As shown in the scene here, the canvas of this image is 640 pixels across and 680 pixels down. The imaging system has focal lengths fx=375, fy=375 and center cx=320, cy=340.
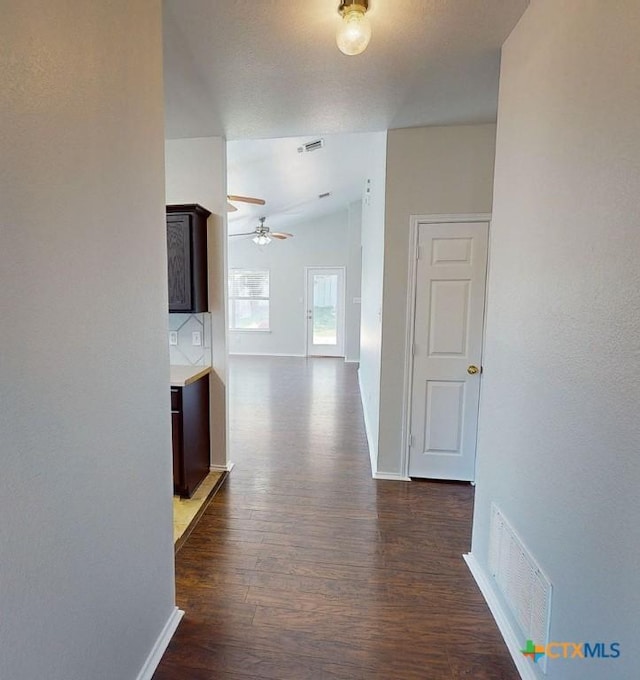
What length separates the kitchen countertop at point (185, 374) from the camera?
2.47 metres

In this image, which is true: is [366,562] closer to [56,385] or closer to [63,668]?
[63,668]

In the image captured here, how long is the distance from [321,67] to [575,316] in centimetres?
172

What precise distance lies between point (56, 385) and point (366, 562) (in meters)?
1.79

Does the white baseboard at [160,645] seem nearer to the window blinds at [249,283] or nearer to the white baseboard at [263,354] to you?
the white baseboard at [263,354]

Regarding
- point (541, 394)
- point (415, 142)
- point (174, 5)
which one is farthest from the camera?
point (415, 142)

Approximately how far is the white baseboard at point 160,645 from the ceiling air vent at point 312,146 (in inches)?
152

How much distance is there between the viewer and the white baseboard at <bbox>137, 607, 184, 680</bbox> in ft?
4.55

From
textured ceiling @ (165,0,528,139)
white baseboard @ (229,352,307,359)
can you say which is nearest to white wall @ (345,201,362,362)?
white baseboard @ (229,352,307,359)

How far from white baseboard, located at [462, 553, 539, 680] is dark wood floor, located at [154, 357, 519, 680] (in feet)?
0.11

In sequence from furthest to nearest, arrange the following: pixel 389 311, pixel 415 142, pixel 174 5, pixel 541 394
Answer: pixel 389 311, pixel 415 142, pixel 174 5, pixel 541 394

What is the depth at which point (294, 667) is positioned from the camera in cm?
145

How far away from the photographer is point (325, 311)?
860cm

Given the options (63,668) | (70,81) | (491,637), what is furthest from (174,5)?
(491,637)

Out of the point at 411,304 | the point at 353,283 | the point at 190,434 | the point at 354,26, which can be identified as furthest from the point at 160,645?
the point at 353,283
